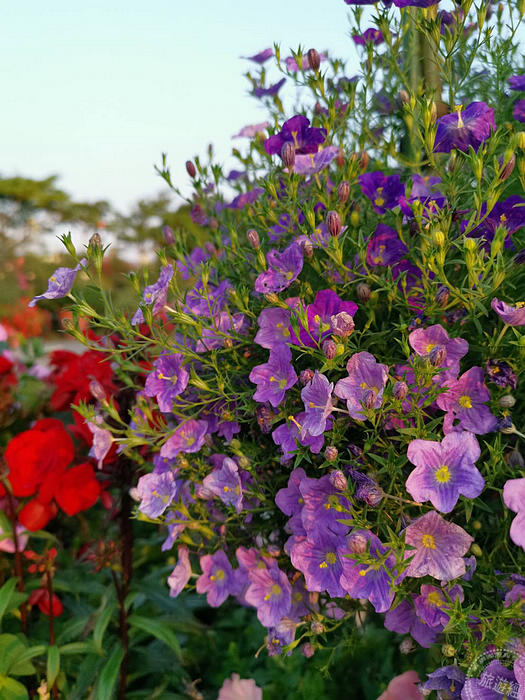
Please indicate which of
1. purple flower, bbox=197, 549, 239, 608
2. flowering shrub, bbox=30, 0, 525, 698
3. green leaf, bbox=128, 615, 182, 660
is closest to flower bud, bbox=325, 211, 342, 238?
flowering shrub, bbox=30, 0, 525, 698

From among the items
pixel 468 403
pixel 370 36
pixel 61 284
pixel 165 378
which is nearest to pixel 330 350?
pixel 468 403

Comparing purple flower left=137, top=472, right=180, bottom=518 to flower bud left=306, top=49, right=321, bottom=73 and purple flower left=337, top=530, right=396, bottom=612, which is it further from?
flower bud left=306, top=49, right=321, bottom=73

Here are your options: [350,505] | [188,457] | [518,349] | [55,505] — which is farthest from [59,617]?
[518,349]

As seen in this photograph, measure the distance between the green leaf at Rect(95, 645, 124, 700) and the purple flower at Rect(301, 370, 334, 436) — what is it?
0.90 metres

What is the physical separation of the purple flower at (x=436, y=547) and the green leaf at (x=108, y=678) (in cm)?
87

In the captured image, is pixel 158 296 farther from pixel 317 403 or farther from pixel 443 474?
pixel 443 474

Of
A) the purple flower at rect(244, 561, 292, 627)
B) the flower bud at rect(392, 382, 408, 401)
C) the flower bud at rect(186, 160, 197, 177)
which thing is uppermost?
the flower bud at rect(186, 160, 197, 177)

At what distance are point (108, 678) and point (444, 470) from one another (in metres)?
1.01

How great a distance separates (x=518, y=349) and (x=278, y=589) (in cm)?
62

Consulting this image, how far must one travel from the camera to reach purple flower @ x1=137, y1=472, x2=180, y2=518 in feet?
3.92

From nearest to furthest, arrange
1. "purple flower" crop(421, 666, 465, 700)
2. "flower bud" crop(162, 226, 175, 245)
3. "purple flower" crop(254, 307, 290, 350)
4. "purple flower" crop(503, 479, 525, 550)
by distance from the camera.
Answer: "purple flower" crop(503, 479, 525, 550) < "purple flower" crop(421, 666, 465, 700) < "purple flower" crop(254, 307, 290, 350) < "flower bud" crop(162, 226, 175, 245)

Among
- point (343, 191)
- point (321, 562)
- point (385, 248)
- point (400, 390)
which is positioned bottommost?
point (321, 562)

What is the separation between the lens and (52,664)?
144 cm

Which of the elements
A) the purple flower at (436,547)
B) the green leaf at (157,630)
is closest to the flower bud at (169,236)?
the purple flower at (436,547)
